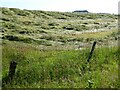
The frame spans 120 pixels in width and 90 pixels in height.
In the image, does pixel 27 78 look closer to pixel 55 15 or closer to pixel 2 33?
pixel 2 33

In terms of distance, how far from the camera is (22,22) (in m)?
63.2

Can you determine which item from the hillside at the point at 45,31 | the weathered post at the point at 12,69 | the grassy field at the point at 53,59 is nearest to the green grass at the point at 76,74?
the grassy field at the point at 53,59

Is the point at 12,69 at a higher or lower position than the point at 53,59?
higher

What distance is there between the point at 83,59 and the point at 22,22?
44569 mm

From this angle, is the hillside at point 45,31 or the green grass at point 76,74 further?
the hillside at point 45,31

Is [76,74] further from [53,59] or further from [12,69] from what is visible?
[53,59]

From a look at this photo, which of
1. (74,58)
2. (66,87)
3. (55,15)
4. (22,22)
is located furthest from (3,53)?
(55,15)

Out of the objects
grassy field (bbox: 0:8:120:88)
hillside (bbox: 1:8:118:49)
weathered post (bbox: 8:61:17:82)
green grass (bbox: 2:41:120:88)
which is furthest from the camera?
hillside (bbox: 1:8:118:49)

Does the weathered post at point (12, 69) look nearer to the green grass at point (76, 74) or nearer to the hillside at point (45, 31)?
the green grass at point (76, 74)

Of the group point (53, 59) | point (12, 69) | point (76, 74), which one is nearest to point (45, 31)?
point (53, 59)

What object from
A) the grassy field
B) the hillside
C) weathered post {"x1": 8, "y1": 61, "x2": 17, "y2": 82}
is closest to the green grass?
the grassy field

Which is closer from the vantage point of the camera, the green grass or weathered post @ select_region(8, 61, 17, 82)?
the green grass

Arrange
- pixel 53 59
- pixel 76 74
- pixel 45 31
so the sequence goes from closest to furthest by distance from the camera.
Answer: pixel 76 74 < pixel 53 59 < pixel 45 31

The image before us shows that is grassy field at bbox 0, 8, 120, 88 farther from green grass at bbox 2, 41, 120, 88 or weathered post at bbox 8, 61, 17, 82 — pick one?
weathered post at bbox 8, 61, 17, 82
